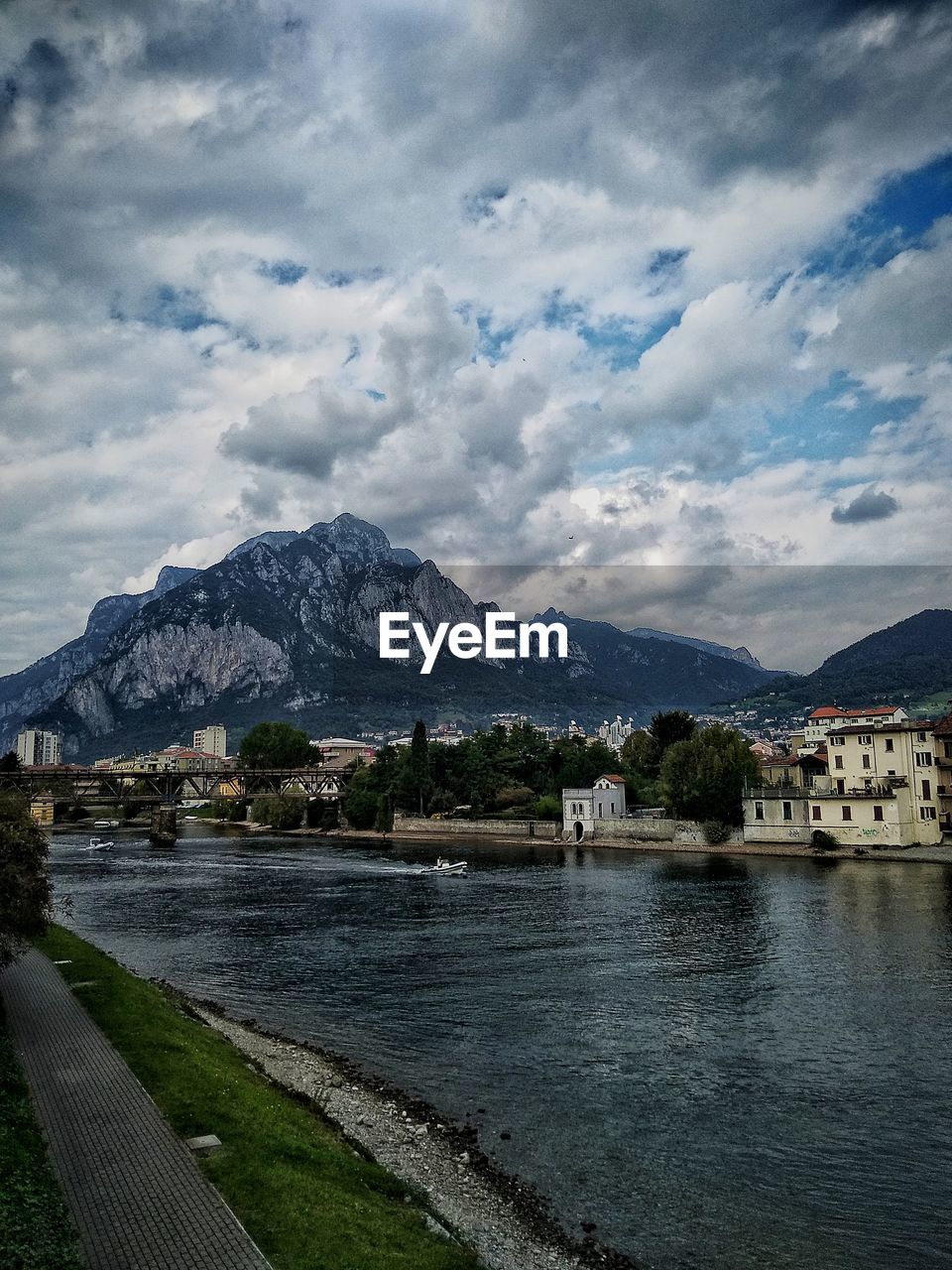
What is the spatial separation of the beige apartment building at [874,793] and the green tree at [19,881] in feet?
242

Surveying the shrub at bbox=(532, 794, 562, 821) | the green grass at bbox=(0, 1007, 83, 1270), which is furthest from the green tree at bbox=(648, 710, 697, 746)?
the green grass at bbox=(0, 1007, 83, 1270)

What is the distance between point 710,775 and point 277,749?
10922 cm

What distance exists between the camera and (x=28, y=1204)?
13406 millimetres

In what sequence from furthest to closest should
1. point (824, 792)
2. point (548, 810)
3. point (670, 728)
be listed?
point (670, 728) < point (548, 810) < point (824, 792)

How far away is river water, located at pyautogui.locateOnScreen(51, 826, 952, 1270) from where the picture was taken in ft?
60.5

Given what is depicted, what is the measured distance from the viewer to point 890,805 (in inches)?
3125

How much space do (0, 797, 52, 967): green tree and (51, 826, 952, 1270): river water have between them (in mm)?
10237

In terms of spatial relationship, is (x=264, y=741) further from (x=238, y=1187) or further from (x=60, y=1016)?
(x=238, y=1187)

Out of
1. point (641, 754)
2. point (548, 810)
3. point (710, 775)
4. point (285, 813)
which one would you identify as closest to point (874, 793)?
point (710, 775)

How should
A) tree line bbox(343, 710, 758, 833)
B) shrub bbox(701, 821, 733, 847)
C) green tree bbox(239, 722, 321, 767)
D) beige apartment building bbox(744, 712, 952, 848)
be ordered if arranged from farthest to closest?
green tree bbox(239, 722, 321, 767) → tree line bbox(343, 710, 758, 833) → shrub bbox(701, 821, 733, 847) → beige apartment building bbox(744, 712, 952, 848)

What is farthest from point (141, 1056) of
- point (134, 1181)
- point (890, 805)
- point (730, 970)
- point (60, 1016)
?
point (890, 805)

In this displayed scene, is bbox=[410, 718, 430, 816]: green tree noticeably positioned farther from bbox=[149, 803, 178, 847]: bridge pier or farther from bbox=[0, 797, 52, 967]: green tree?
bbox=[0, 797, 52, 967]: green tree

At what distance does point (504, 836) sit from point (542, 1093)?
9080 centimetres

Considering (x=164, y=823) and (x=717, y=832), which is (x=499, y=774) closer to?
(x=717, y=832)
